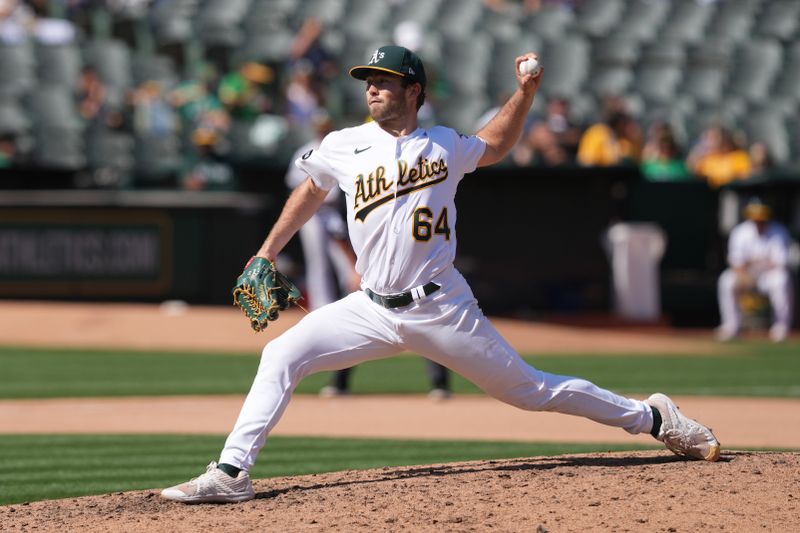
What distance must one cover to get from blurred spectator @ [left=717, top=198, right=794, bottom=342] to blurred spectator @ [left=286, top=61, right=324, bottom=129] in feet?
18.2

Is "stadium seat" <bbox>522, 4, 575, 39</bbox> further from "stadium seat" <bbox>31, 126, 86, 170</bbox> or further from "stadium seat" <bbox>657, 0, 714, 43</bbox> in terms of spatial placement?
"stadium seat" <bbox>31, 126, 86, 170</bbox>

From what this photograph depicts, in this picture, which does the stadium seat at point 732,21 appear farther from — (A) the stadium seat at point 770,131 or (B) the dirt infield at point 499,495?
(B) the dirt infield at point 499,495

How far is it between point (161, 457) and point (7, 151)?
937cm

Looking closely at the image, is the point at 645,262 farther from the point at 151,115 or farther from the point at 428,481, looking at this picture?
the point at 428,481

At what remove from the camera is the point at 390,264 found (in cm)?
525

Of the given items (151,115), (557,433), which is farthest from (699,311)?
(557,433)

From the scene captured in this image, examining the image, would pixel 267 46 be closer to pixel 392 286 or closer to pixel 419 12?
pixel 419 12

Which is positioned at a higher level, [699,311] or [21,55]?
[21,55]

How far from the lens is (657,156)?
56.9 feet

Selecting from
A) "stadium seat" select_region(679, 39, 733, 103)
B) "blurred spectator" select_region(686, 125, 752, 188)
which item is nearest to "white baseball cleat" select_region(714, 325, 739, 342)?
"blurred spectator" select_region(686, 125, 752, 188)

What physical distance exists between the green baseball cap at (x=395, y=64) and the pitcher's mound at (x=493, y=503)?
1645mm

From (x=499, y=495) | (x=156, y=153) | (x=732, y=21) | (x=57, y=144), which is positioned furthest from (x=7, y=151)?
(x=499, y=495)

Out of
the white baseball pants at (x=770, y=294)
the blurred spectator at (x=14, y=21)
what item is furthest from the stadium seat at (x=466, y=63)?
the blurred spectator at (x=14, y=21)

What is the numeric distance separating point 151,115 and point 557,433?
9.99 meters
